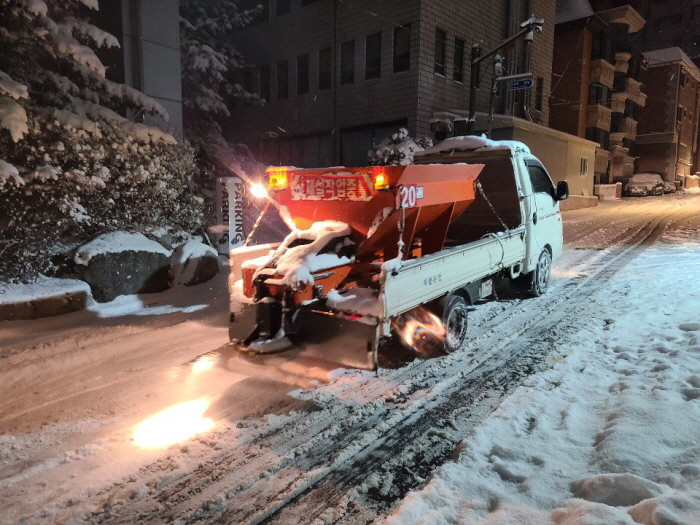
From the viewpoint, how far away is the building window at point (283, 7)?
23219mm

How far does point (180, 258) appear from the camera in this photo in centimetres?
885

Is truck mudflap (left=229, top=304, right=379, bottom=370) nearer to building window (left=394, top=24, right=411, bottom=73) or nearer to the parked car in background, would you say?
building window (left=394, top=24, right=411, bottom=73)

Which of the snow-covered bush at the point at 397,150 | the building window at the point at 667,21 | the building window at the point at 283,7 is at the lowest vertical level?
the snow-covered bush at the point at 397,150

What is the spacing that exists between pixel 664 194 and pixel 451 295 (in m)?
44.3

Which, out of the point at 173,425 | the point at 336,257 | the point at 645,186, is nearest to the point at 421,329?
the point at 336,257

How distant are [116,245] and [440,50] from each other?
53.7 ft

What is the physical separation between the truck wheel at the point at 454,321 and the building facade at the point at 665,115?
54.1m

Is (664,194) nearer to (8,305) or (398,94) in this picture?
(398,94)

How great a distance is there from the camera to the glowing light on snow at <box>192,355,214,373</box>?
5.13m

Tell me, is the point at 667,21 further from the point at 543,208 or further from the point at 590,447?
the point at 590,447

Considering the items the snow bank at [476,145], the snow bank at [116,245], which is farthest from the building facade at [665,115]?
the snow bank at [116,245]

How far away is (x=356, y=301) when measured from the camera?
4.71 metres

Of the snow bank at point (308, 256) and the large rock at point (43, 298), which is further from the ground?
the snow bank at point (308, 256)

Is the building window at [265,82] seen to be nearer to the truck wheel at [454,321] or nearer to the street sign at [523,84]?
the street sign at [523,84]
